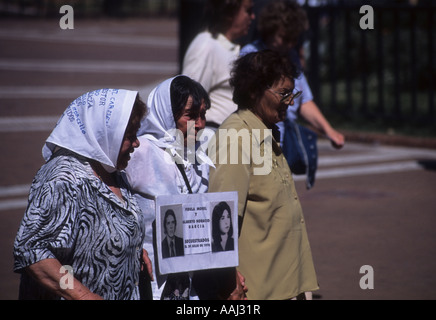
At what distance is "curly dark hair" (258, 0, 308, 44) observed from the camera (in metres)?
5.70

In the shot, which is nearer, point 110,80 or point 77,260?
point 77,260

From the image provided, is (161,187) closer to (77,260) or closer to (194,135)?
(194,135)

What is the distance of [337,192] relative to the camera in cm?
952

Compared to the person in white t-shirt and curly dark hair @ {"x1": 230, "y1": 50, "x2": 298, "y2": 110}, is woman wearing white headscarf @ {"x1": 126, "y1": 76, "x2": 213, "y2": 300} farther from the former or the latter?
the person in white t-shirt

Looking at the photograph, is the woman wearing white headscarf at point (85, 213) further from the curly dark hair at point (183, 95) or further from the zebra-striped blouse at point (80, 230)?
the curly dark hair at point (183, 95)

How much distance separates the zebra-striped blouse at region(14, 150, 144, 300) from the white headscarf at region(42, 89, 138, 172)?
68mm


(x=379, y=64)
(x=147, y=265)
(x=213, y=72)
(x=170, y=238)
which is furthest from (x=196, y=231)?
(x=379, y=64)

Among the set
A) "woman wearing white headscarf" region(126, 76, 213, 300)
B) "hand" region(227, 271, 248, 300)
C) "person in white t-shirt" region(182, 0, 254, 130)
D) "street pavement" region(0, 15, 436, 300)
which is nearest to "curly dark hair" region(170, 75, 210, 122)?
"woman wearing white headscarf" region(126, 76, 213, 300)

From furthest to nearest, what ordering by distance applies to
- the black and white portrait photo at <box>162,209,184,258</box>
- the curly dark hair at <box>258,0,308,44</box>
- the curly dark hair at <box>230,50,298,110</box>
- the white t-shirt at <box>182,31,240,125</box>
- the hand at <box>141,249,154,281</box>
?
1. the curly dark hair at <box>258,0,308,44</box>
2. the white t-shirt at <box>182,31,240,125</box>
3. the curly dark hair at <box>230,50,298,110</box>
4. the hand at <box>141,249,154,281</box>
5. the black and white portrait photo at <box>162,209,184,258</box>

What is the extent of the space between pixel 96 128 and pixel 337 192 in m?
6.61

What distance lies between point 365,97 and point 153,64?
31.1 feet
